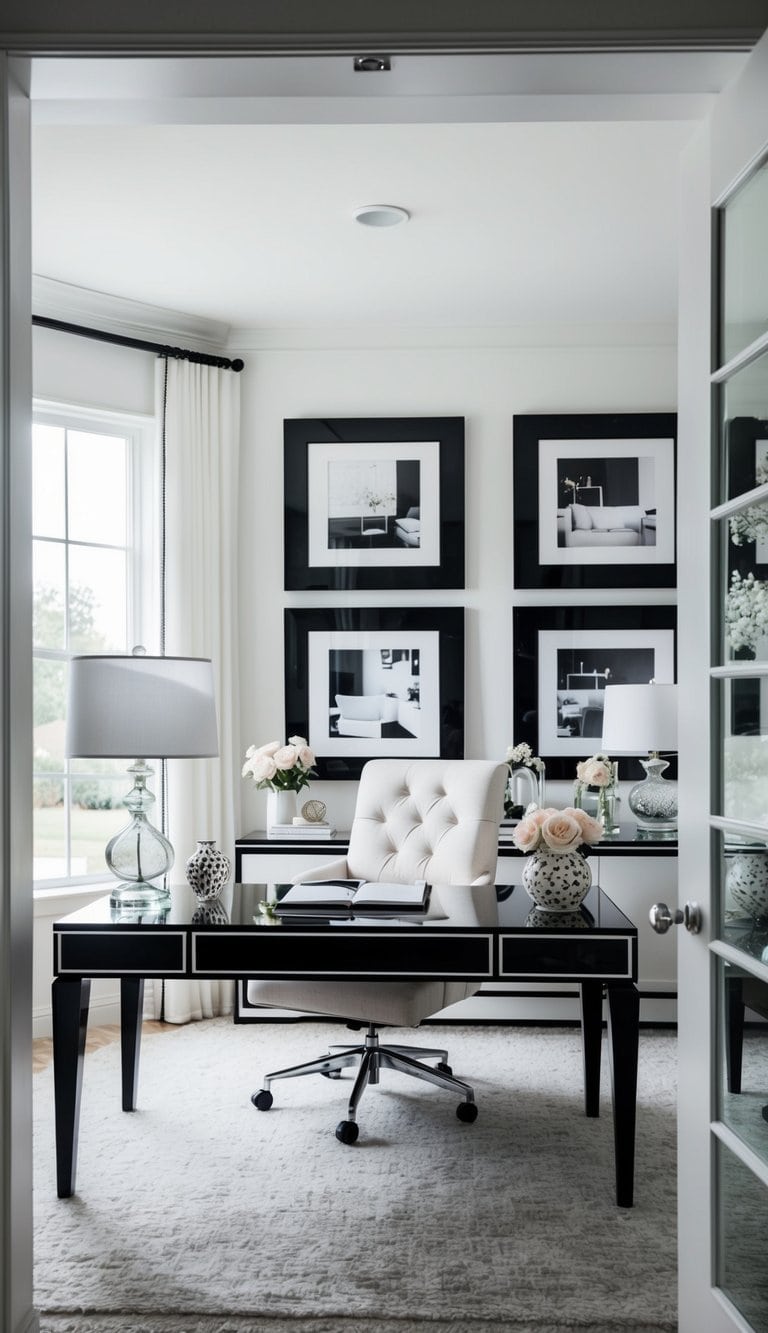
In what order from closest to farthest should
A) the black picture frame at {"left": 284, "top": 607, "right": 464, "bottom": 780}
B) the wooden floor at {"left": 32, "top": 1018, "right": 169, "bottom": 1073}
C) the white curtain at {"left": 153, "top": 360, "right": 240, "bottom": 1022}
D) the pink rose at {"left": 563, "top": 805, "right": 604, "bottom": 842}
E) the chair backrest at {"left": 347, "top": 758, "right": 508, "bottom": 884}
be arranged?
the pink rose at {"left": 563, "top": 805, "right": 604, "bottom": 842}
the chair backrest at {"left": 347, "top": 758, "right": 508, "bottom": 884}
the wooden floor at {"left": 32, "top": 1018, "right": 169, "bottom": 1073}
the white curtain at {"left": 153, "top": 360, "right": 240, "bottom": 1022}
the black picture frame at {"left": 284, "top": 607, "right": 464, "bottom": 780}

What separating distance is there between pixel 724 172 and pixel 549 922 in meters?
1.80

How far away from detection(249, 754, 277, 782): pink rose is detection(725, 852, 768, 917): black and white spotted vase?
9.12ft

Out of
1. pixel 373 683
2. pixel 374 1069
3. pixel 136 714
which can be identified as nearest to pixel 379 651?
pixel 373 683

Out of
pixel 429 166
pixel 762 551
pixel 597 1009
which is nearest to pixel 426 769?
pixel 597 1009

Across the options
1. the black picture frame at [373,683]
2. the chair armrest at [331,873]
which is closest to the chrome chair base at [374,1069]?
the chair armrest at [331,873]

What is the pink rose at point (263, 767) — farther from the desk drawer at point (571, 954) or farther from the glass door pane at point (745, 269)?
the glass door pane at point (745, 269)

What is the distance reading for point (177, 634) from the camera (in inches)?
185

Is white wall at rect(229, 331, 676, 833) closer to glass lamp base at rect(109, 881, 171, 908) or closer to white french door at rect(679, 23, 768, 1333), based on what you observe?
glass lamp base at rect(109, 881, 171, 908)

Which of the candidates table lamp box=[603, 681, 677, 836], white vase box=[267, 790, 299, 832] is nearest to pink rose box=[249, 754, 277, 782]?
white vase box=[267, 790, 299, 832]

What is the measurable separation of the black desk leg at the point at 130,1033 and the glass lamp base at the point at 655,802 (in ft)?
6.94

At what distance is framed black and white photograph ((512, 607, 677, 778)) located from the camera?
475 centimetres

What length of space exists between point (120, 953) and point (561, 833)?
1190mm

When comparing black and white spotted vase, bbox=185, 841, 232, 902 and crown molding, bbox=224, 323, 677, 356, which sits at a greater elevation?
Result: crown molding, bbox=224, 323, 677, 356

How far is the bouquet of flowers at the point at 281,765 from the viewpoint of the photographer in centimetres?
436
